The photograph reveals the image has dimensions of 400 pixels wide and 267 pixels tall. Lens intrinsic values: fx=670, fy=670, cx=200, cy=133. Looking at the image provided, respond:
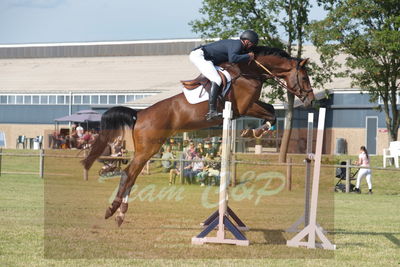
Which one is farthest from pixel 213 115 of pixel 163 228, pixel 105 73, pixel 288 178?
pixel 105 73

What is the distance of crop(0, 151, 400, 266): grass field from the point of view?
6.63 meters

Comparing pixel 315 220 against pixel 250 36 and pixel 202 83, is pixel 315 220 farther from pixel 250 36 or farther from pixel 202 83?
pixel 250 36

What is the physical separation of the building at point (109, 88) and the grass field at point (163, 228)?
38.4ft

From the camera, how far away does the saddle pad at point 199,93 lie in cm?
785

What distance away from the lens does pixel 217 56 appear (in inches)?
312

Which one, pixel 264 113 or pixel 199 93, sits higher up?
pixel 199 93

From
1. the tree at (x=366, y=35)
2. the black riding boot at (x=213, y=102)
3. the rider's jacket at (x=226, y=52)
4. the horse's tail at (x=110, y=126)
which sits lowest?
the horse's tail at (x=110, y=126)

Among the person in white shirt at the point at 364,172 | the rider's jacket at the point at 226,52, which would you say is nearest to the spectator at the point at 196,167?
the person in white shirt at the point at 364,172

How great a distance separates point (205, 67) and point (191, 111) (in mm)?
550

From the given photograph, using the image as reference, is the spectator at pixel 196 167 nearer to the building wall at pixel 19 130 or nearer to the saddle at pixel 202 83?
the saddle at pixel 202 83

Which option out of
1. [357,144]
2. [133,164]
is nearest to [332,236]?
[133,164]

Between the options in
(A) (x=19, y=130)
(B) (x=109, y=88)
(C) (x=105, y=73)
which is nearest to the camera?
(B) (x=109, y=88)

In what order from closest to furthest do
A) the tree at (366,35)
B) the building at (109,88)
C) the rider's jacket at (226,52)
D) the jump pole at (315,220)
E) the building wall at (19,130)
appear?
the jump pole at (315,220)
the rider's jacket at (226,52)
the tree at (366,35)
the building at (109,88)
the building wall at (19,130)

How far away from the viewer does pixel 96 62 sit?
1893 inches
